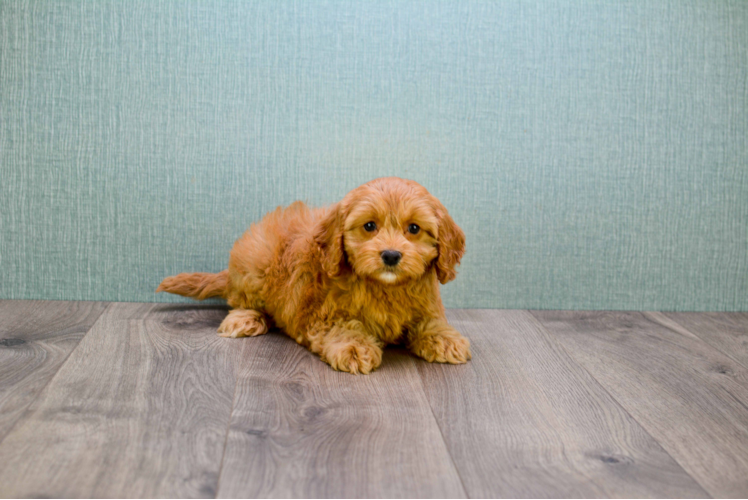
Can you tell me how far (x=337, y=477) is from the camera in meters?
1.49

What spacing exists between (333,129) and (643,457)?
5.94 ft

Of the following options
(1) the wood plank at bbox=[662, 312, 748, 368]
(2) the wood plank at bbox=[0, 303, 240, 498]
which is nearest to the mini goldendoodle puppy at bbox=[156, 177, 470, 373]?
(2) the wood plank at bbox=[0, 303, 240, 498]

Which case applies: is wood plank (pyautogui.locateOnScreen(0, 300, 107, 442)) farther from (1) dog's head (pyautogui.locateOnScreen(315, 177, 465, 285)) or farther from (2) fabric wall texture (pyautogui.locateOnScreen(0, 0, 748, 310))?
(1) dog's head (pyautogui.locateOnScreen(315, 177, 465, 285))

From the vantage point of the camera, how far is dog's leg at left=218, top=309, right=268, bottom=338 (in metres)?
2.50

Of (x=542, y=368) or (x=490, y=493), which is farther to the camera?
(x=542, y=368)

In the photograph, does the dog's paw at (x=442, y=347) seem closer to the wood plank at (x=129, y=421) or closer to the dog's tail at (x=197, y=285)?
the wood plank at (x=129, y=421)

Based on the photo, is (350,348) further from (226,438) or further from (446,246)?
(226,438)

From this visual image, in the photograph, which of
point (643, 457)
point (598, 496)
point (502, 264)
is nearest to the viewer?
point (598, 496)

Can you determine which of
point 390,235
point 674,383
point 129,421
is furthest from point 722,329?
point 129,421

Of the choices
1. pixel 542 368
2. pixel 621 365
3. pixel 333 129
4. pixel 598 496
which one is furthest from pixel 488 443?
pixel 333 129

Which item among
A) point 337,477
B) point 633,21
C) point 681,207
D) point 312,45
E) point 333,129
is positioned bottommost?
point 337,477

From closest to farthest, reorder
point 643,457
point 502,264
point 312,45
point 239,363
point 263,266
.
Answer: point 643,457 < point 239,363 < point 263,266 < point 312,45 < point 502,264

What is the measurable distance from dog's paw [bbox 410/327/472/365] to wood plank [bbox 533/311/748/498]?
444mm

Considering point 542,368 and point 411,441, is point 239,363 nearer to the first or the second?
point 411,441
